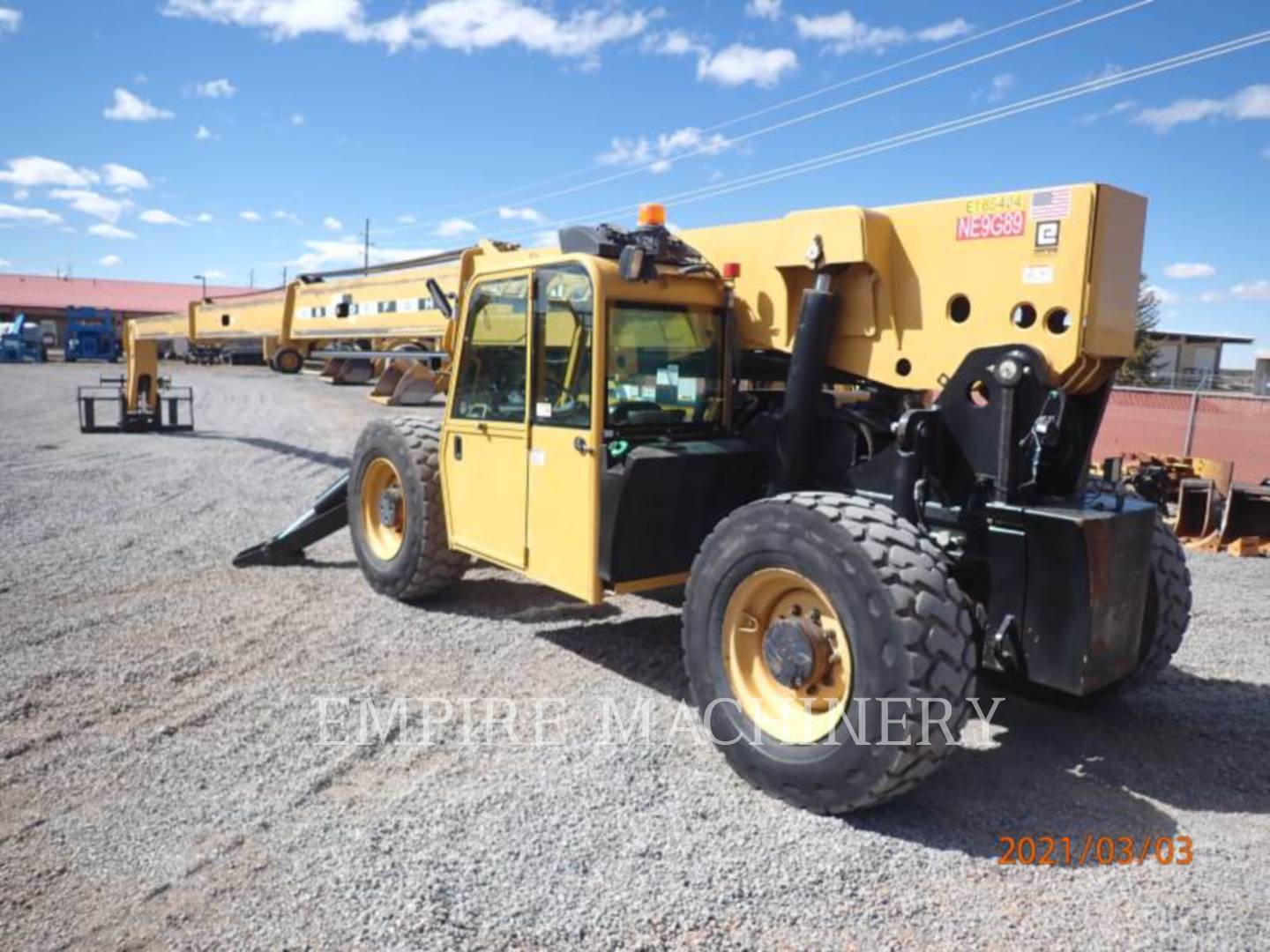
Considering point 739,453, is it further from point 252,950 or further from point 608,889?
point 252,950

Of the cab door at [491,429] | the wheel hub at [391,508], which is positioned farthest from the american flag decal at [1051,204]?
the wheel hub at [391,508]

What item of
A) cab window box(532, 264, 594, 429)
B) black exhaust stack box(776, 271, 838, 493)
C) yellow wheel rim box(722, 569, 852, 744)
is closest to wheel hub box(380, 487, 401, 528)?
cab window box(532, 264, 594, 429)

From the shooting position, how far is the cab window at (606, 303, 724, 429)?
5047mm

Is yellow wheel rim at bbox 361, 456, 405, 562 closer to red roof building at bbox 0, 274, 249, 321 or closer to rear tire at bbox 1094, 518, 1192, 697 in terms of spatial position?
rear tire at bbox 1094, 518, 1192, 697

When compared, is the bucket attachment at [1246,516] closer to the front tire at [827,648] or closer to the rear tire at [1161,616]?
the rear tire at [1161,616]

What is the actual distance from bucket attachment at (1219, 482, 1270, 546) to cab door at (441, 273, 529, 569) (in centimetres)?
792

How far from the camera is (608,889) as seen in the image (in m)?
3.31

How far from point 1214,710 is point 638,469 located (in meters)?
3.41

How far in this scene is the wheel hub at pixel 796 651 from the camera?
3.97 m

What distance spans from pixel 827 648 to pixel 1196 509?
8215mm

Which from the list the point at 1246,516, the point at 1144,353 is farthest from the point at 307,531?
the point at 1144,353

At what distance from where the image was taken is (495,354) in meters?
5.86

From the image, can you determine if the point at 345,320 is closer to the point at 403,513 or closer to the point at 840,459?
the point at 403,513

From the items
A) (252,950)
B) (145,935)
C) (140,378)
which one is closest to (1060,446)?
(252,950)
